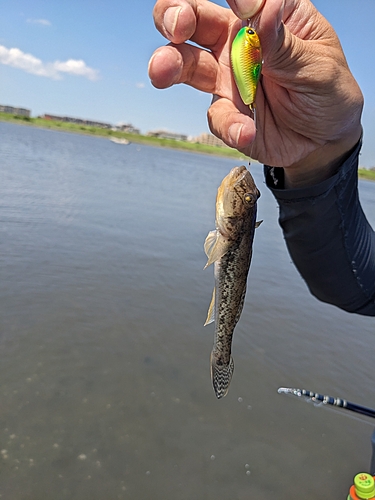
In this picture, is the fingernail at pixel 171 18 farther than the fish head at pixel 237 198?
No

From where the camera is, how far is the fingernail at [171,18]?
191cm

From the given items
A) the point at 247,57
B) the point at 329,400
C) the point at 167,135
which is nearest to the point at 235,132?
the point at 247,57

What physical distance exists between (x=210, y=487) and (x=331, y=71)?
13.4 feet

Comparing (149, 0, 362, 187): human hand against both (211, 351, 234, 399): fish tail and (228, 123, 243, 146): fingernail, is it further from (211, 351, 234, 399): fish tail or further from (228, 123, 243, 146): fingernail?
(211, 351, 234, 399): fish tail

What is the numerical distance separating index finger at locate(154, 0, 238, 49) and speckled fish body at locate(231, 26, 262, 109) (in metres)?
0.42

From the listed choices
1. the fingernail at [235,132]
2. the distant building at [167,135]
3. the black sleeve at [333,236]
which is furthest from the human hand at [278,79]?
the distant building at [167,135]

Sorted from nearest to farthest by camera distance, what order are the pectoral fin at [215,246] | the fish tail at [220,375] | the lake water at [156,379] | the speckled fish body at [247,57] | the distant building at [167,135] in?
the speckled fish body at [247,57] < the pectoral fin at [215,246] < the fish tail at [220,375] < the lake water at [156,379] < the distant building at [167,135]

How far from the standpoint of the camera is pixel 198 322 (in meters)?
7.51

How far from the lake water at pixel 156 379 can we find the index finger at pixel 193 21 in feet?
13.3

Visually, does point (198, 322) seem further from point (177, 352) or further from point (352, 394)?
point (352, 394)

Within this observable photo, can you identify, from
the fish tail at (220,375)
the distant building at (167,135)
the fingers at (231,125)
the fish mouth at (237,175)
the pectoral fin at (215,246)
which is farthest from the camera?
the distant building at (167,135)

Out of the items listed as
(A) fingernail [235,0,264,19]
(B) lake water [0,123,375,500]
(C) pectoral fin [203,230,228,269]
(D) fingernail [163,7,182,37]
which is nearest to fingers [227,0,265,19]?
(A) fingernail [235,0,264,19]

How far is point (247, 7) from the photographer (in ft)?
5.34

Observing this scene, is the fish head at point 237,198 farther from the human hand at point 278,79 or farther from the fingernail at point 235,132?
the fingernail at point 235,132
